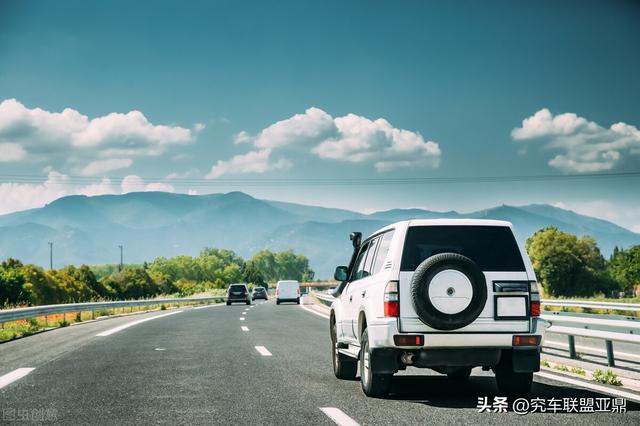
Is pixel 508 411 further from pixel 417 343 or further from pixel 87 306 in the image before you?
pixel 87 306

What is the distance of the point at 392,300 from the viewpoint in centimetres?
769

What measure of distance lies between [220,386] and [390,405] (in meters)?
2.36

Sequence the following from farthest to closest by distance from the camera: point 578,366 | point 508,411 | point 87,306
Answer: point 87,306
point 578,366
point 508,411

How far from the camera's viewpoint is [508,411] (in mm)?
7523

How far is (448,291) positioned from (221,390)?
3.08 meters

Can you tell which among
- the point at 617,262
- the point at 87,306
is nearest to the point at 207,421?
the point at 87,306

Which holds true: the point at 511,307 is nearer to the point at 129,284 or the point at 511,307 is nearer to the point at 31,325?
the point at 31,325

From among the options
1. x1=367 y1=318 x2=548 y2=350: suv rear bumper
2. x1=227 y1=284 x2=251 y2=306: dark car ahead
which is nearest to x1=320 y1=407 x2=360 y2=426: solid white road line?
x1=367 y1=318 x2=548 y2=350: suv rear bumper

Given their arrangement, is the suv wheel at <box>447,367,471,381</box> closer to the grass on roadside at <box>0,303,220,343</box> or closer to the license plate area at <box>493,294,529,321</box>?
the license plate area at <box>493,294,529,321</box>

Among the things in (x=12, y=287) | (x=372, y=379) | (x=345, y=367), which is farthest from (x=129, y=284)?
(x=372, y=379)

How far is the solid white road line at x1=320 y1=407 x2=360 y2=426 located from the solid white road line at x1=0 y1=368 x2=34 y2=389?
13.8 ft

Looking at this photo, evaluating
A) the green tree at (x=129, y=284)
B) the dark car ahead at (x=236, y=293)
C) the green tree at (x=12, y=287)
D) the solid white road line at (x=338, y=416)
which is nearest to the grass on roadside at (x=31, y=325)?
the solid white road line at (x=338, y=416)

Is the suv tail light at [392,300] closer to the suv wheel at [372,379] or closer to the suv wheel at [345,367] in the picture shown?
the suv wheel at [372,379]

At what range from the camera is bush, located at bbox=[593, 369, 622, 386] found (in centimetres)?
943
